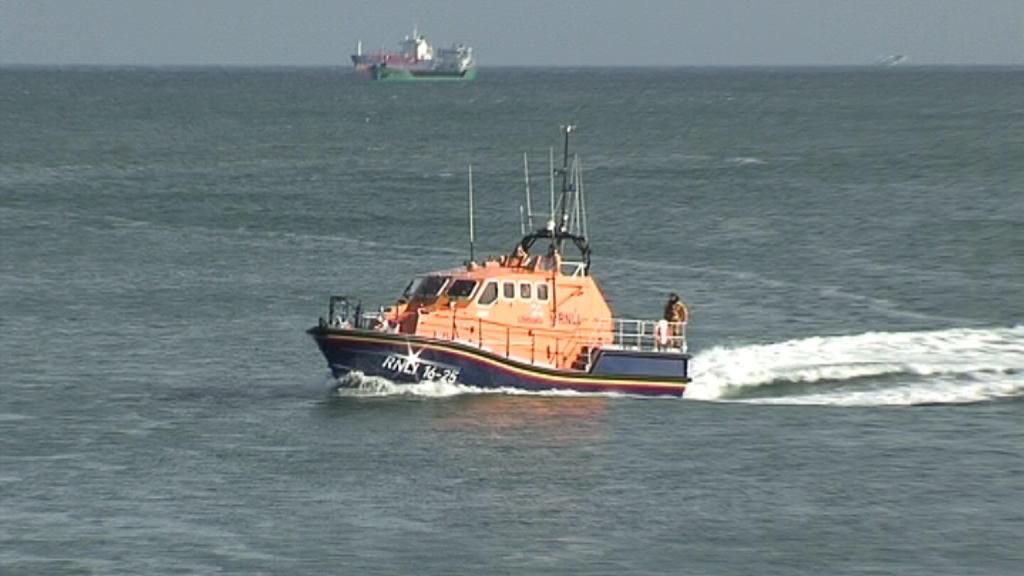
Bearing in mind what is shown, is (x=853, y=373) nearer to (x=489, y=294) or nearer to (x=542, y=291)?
(x=542, y=291)

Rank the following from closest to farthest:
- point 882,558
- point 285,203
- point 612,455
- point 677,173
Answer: point 882,558 → point 612,455 → point 285,203 → point 677,173

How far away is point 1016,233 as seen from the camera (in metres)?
90.1

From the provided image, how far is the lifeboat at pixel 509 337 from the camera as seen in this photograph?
51250 millimetres

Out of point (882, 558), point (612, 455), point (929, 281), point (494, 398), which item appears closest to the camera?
point (882, 558)

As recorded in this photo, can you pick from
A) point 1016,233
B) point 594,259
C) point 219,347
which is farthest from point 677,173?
point 219,347

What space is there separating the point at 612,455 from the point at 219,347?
53.9 ft

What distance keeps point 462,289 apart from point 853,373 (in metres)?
10.3

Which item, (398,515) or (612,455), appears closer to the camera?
(398,515)

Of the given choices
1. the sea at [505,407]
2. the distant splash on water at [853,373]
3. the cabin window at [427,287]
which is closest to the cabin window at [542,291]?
the cabin window at [427,287]

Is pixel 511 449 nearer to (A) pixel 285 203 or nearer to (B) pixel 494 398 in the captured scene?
(B) pixel 494 398

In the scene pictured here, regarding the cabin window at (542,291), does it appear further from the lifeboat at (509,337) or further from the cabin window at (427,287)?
the cabin window at (427,287)

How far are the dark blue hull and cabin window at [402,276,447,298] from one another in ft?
5.73

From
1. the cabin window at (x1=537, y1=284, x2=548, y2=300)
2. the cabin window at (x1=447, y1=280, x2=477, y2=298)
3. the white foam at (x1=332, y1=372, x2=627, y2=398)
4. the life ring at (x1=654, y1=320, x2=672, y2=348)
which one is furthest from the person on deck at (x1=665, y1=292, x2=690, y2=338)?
the cabin window at (x1=447, y1=280, x2=477, y2=298)

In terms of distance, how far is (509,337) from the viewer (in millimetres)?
52438
